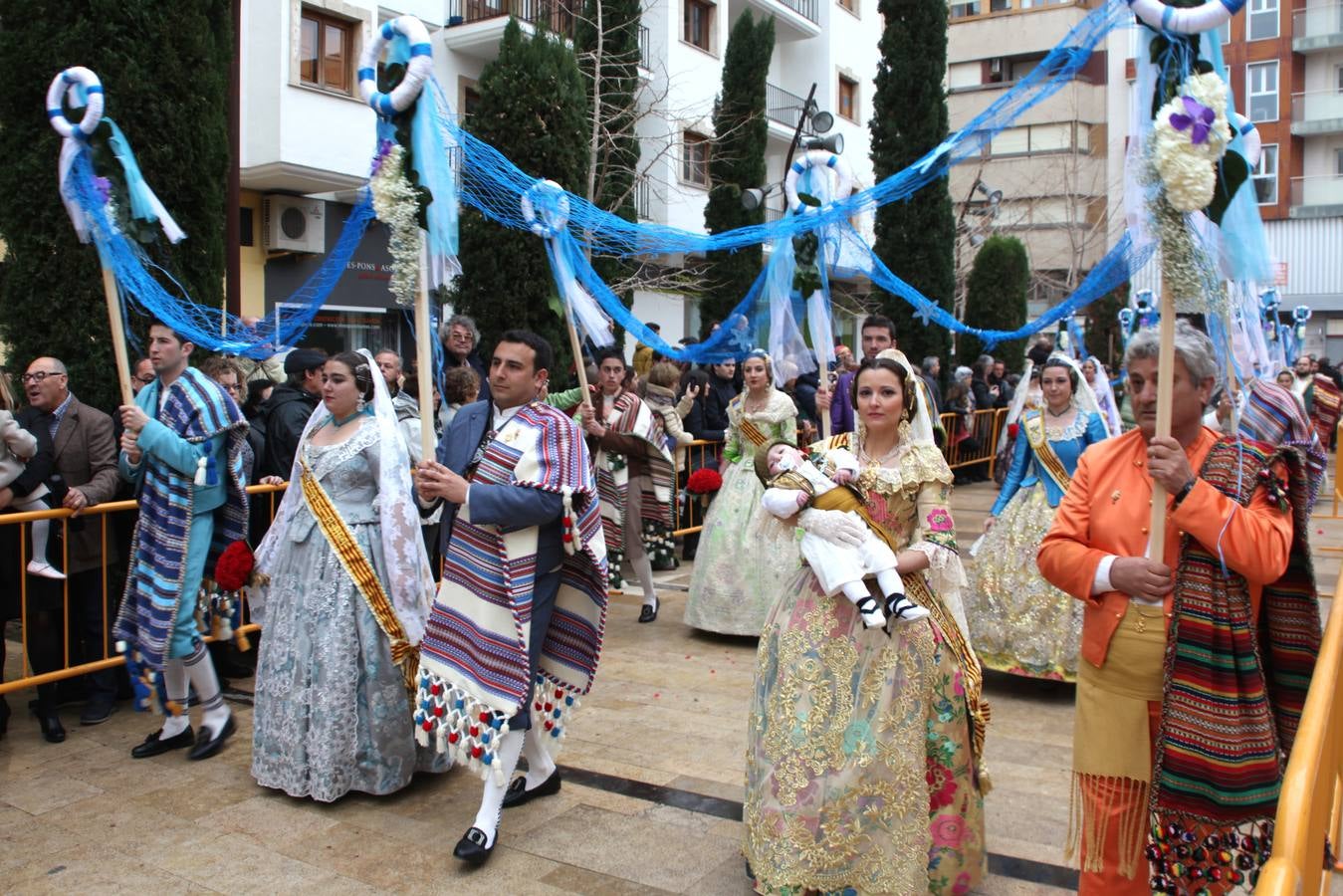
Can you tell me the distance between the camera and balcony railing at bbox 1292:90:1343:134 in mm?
31906

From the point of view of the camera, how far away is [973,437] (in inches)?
655

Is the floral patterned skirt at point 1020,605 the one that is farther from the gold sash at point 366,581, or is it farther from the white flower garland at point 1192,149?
the white flower garland at point 1192,149

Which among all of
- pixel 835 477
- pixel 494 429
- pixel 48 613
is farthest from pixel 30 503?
pixel 835 477

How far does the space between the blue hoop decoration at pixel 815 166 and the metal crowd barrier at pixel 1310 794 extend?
4.48 metres

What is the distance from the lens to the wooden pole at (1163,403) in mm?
2732

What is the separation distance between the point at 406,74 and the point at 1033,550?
4.10 meters

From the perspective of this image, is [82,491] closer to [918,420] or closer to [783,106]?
[918,420]

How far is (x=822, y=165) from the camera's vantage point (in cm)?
659

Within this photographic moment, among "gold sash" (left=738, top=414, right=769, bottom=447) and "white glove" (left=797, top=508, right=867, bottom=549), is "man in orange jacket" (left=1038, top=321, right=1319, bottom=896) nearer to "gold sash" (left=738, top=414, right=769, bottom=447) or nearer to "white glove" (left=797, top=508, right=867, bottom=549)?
"white glove" (left=797, top=508, right=867, bottom=549)

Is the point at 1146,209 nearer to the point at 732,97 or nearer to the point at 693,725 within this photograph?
the point at 693,725

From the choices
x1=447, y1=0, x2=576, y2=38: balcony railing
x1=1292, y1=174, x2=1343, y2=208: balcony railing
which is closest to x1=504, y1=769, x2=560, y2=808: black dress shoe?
x1=447, y1=0, x2=576, y2=38: balcony railing

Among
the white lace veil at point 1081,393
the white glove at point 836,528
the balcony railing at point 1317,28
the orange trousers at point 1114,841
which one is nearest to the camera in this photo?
the orange trousers at point 1114,841

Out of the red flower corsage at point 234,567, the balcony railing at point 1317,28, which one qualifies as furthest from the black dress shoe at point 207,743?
the balcony railing at point 1317,28

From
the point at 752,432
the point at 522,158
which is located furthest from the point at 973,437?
the point at 752,432
